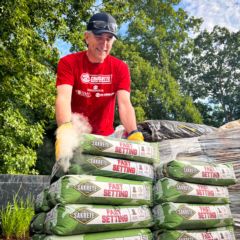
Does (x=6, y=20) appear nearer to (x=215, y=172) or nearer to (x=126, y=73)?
(x=126, y=73)

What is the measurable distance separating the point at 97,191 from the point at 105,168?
7.0 inches

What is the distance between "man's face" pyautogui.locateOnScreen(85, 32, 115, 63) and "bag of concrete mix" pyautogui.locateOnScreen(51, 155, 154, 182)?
3.01ft

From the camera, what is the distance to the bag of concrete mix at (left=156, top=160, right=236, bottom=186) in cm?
305

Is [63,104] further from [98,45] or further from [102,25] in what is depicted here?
[102,25]

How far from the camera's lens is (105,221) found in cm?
271

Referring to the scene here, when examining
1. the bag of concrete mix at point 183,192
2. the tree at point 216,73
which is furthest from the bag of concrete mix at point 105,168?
the tree at point 216,73

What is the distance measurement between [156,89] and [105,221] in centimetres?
2362

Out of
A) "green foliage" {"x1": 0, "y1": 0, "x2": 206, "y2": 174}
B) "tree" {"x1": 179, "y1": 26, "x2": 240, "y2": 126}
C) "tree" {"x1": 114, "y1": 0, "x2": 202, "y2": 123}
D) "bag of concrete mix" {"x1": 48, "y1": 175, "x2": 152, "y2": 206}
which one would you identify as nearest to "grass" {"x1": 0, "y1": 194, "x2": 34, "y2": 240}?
"green foliage" {"x1": 0, "y1": 0, "x2": 206, "y2": 174}

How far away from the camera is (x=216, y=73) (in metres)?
35.3

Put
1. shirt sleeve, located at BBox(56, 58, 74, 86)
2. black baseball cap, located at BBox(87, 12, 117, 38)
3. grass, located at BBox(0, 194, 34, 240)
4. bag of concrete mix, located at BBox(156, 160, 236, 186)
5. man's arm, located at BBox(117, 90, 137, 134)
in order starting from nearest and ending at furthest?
bag of concrete mix, located at BBox(156, 160, 236, 186), black baseball cap, located at BBox(87, 12, 117, 38), shirt sleeve, located at BBox(56, 58, 74, 86), man's arm, located at BBox(117, 90, 137, 134), grass, located at BBox(0, 194, 34, 240)

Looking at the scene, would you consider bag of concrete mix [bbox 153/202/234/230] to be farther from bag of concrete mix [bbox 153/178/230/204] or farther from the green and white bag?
the green and white bag

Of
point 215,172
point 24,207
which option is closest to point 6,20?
point 24,207

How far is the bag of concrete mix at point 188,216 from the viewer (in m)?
2.93

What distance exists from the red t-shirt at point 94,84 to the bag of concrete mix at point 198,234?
0.99m
